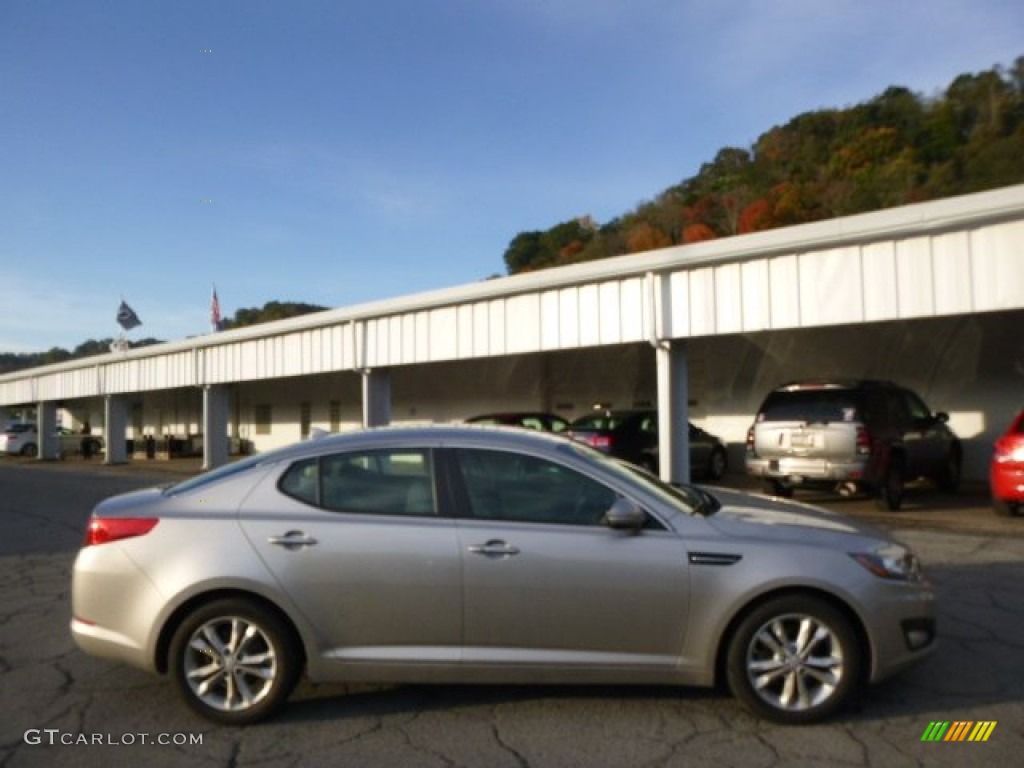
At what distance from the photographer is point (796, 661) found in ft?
13.8

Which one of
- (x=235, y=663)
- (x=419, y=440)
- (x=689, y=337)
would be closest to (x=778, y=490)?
(x=689, y=337)

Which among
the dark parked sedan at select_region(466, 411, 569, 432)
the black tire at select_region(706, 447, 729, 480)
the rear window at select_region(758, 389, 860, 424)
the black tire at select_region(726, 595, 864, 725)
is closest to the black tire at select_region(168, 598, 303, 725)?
the black tire at select_region(726, 595, 864, 725)

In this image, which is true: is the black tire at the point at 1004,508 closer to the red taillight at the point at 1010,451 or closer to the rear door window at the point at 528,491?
the red taillight at the point at 1010,451

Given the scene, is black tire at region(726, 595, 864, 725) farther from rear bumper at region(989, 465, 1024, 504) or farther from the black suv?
the black suv

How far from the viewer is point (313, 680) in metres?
4.39

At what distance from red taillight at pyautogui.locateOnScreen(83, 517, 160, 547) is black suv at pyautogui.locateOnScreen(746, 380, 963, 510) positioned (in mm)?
9155

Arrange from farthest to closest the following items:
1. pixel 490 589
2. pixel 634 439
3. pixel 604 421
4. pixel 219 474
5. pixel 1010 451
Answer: pixel 604 421 < pixel 634 439 < pixel 1010 451 < pixel 219 474 < pixel 490 589

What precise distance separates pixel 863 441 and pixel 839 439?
297mm

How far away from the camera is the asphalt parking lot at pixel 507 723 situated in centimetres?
392

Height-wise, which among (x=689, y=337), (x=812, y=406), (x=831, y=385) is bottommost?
(x=812, y=406)

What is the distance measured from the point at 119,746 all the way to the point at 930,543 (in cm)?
788

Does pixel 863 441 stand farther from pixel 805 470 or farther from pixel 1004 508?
pixel 1004 508

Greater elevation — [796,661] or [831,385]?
[831,385]

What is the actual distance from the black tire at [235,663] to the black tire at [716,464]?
558 inches
